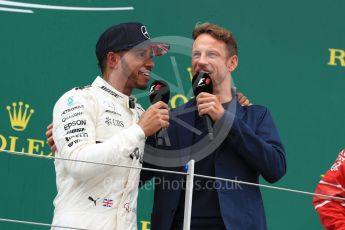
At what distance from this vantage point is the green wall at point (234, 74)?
3.01m

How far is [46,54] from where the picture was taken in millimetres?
3102

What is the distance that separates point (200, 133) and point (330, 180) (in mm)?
400

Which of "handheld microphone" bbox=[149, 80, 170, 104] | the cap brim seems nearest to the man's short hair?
the cap brim

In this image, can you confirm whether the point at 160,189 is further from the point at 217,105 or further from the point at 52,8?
the point at 52,8

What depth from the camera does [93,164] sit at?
85.3 inches

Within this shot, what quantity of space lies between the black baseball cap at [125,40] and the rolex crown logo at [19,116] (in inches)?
24.9

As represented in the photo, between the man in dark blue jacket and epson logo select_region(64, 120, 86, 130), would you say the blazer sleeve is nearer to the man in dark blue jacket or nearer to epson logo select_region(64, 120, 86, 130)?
the man in dark blue jacket

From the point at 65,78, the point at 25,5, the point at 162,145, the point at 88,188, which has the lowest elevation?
the point at 88,188

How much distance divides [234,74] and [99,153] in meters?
1.15

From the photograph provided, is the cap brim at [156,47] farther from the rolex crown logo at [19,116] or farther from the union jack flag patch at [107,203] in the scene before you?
the rolex crown logo at [19,116]

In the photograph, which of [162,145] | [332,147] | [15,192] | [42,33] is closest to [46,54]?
[42,33]

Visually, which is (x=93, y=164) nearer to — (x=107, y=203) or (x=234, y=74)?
(x=107, y=203)

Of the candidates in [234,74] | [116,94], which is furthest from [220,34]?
[234,74]

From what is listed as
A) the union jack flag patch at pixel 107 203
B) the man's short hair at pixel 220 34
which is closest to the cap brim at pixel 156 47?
the man's short hair at pixel 220 34
